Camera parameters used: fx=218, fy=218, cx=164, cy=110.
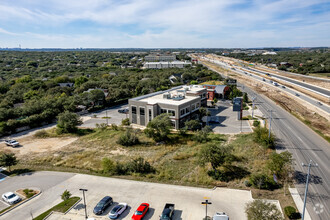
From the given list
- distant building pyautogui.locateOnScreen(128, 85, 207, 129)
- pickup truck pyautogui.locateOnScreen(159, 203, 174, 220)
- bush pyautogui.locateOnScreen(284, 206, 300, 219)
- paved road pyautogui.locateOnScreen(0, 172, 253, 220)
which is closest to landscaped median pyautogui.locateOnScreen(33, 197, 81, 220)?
paved road pyautogui.locateOnScreen(0, 172, 253, 220)

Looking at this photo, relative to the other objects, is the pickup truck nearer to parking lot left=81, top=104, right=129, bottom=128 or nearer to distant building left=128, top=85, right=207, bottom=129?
distant building left=128, top=85, right=207, bottom=129

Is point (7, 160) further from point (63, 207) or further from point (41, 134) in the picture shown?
point (41, 134)

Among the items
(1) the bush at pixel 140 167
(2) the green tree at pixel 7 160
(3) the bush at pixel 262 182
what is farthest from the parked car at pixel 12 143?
(3) the bush at pixel 262 182

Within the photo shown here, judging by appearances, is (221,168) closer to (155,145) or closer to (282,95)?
(155,145)

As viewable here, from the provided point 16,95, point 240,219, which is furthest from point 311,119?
point 16,95

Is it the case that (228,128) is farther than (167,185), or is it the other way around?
(228,128)

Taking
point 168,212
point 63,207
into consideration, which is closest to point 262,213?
point 168,212

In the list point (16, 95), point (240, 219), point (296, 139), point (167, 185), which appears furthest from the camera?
point (16, 95)

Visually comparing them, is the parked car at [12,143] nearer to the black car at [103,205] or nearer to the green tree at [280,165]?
the black car at [103,205]
